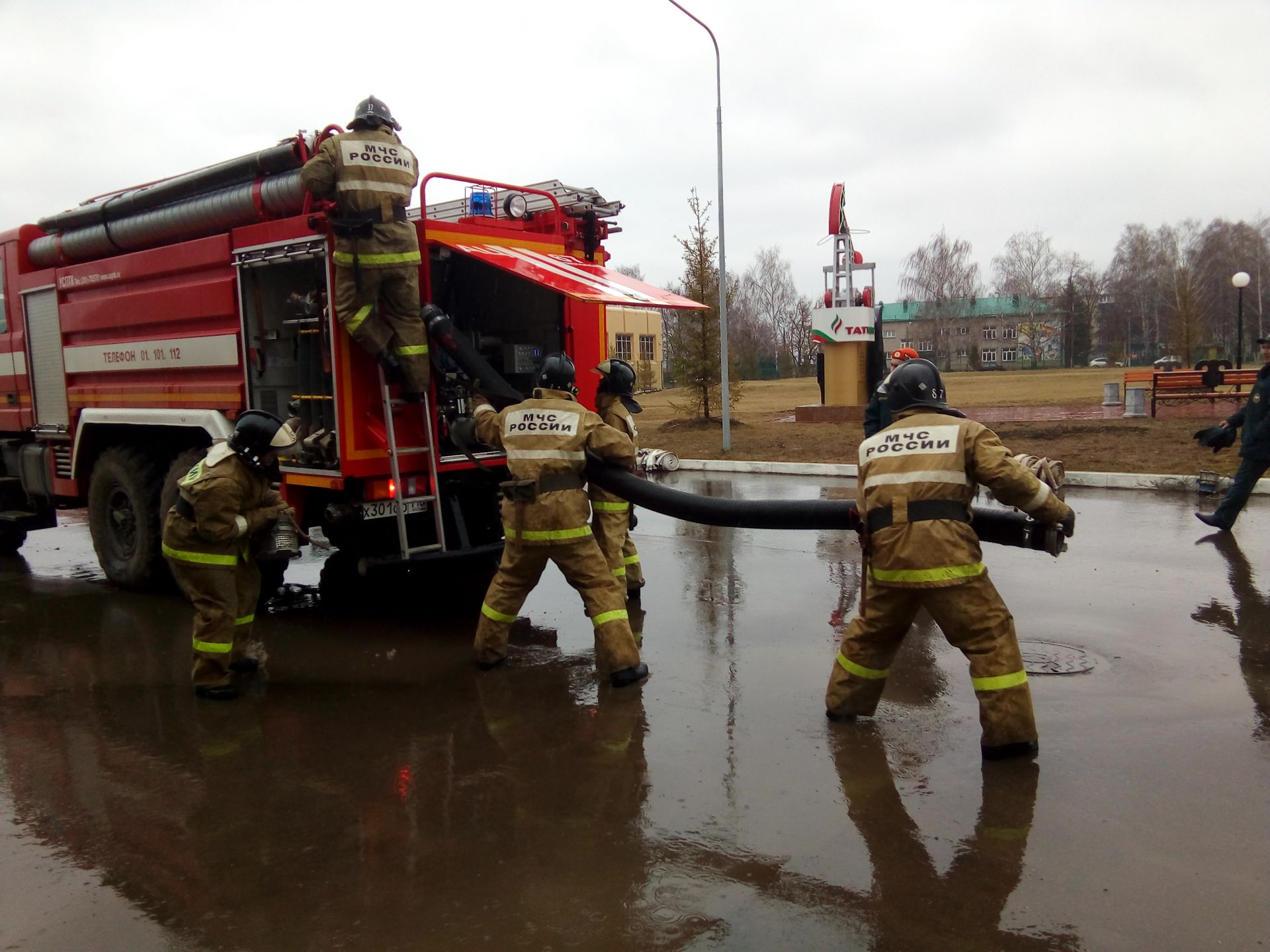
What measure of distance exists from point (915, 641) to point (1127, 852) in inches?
98.7

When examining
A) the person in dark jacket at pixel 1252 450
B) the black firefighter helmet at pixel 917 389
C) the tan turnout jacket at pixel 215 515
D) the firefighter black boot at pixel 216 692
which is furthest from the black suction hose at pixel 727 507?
the person in dark jacket at pixel 1252 450

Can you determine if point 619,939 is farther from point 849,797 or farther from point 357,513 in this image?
point 357,513

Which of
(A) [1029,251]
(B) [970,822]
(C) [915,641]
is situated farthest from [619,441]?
(A) [1029,251]

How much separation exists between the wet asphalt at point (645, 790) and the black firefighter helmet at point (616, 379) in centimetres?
148

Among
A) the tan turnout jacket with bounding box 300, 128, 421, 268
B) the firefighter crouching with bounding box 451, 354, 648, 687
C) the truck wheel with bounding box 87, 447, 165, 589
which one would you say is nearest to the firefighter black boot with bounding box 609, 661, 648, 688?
the firefighter crouching with bounding box 451, 354, 648, 687

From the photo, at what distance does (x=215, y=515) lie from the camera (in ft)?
16.4

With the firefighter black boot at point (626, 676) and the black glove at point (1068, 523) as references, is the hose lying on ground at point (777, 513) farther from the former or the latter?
the firefighter black boot at point (626, 676)

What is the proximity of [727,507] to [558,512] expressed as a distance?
874 mm

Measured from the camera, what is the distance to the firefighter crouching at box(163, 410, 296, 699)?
502cm

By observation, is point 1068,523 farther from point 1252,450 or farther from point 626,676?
point 1252,450

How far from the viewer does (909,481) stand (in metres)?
3.95

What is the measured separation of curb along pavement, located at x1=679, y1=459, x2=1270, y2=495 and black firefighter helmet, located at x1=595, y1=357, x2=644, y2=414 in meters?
5.88

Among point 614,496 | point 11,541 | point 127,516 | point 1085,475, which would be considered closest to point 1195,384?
point 1085,475

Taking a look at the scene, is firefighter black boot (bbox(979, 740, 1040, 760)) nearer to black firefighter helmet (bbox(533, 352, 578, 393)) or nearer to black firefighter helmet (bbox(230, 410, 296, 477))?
black firefighter helmet (bbox(533, 352, 578, 393))
